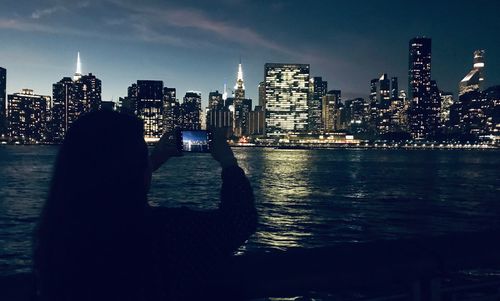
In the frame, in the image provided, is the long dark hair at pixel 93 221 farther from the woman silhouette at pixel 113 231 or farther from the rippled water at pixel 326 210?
the rippled water at pixel 326 210

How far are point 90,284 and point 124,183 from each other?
0.32 metres

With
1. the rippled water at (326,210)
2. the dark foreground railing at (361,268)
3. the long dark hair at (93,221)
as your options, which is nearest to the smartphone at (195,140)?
the dark foreground railing at (361,268)

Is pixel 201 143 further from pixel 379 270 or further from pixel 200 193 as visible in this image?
pixel 200 193

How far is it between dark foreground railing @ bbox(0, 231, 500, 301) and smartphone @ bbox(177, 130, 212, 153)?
0.64m

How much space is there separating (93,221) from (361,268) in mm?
1129

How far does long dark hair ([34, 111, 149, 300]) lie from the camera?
145 centimetres

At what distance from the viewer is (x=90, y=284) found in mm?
1445

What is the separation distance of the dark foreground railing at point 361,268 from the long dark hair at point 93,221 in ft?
0.89

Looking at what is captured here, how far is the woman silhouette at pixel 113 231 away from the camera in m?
1.45

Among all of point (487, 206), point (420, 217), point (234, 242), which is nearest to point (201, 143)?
point (234, 242)

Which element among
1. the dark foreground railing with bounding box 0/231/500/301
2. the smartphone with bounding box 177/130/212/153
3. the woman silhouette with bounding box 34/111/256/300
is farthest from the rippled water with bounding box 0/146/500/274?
the woman silhouette with bounding box 34/111/256/300

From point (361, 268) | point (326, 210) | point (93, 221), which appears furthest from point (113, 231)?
point (326, 210)

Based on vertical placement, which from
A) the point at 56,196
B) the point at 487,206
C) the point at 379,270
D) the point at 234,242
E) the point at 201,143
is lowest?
the point at 487,206

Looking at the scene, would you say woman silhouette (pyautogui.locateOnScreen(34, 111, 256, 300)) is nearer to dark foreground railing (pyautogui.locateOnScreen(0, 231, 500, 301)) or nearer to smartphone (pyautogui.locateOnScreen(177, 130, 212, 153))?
dark foreground railing (pyautogui.locateOnScreen(0, 231, 500, 301))
